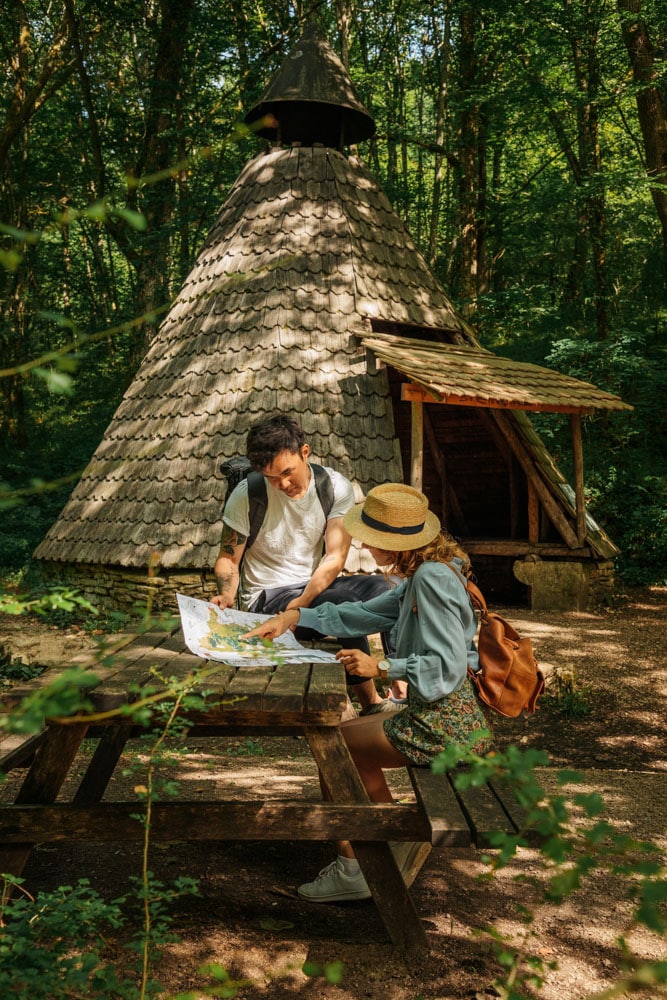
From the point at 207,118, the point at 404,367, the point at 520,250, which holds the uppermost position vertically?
the point at 207,118

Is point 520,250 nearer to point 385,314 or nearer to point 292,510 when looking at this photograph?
point 385,314

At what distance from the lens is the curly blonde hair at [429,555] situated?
2.84 metres

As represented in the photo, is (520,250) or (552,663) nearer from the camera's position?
(552,663)

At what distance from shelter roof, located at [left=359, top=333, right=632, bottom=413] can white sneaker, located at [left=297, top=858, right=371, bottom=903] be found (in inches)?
201

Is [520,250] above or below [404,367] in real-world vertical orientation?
above

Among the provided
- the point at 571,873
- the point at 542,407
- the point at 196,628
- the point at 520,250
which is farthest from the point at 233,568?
the point at 520,250

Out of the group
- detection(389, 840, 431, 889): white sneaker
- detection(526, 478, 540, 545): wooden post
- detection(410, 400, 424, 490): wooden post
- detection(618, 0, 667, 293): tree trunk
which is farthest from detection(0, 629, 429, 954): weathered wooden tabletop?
detection(618, 0, 667, 293): tree trunk

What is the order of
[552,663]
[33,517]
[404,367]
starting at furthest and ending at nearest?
[33,517], [404,367], [552,663]

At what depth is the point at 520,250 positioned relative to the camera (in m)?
19.6

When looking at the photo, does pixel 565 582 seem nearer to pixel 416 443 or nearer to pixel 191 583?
pixel 416 443

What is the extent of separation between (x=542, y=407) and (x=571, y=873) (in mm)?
7532

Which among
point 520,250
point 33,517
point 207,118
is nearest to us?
point 33,517

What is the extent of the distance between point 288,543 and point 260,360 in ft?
15.6

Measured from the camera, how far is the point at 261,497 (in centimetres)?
412
